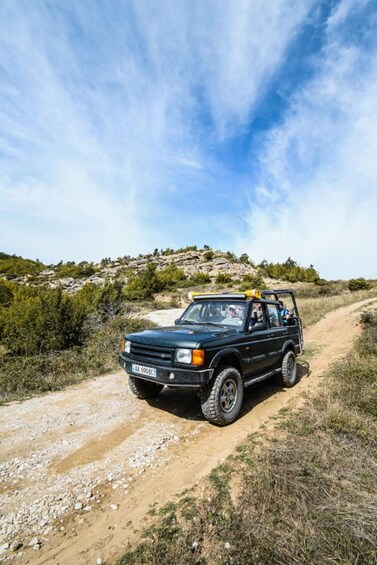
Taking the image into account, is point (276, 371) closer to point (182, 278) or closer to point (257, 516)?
point (257, 516)

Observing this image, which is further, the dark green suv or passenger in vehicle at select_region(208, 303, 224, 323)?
passenger in vehicle at select_region(208, 303, 224, 323)

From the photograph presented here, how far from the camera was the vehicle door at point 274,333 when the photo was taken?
18.7 ft

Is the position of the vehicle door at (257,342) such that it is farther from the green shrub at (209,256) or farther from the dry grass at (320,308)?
the green shrub at (209,256)

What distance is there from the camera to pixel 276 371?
6.00 metres

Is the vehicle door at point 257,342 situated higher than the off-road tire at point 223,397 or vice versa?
the vehicle door at point 257,342

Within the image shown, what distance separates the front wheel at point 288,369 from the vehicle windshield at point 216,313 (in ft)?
6.12

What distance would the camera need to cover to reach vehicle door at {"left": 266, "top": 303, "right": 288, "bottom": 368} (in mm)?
5715

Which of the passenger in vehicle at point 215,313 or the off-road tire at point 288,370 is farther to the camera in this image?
the off-road tire at point 288,370

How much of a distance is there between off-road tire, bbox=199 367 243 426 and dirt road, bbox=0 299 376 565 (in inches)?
7.9

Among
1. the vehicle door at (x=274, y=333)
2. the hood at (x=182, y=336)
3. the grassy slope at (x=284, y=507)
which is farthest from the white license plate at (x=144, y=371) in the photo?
the vehicle door at (x=274, y=333)

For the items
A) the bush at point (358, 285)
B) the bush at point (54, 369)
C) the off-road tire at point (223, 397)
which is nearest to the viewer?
the off-road tire at point (223, 397)

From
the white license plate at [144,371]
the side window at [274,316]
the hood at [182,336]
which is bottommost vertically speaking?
the white license plate at [144,371]

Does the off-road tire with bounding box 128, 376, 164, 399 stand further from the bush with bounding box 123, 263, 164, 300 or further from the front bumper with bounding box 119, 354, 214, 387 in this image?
the bush with bounding box 123, 263, 164, 300

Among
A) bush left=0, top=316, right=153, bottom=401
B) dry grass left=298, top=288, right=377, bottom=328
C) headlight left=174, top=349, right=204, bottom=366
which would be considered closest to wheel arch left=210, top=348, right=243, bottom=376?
headlight left=174, top=349, right=204, bottom=366
